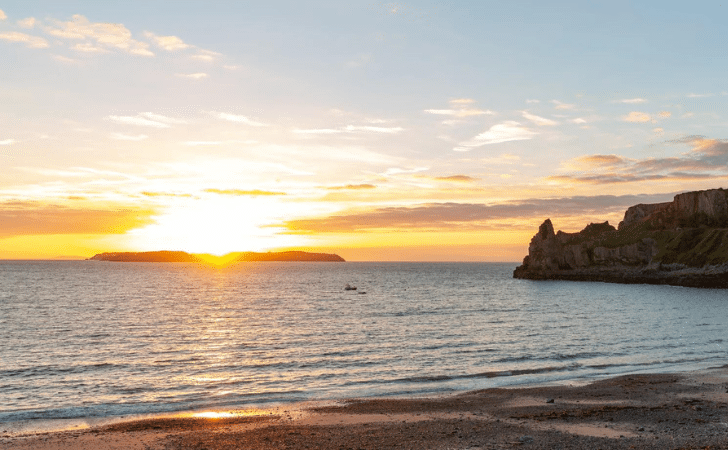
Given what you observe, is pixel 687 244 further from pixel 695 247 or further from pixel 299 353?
pixel 299 353

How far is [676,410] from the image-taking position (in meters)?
25.7

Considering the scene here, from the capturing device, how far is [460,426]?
76.9 ft

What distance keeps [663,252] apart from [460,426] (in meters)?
171

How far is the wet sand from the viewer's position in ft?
68.6

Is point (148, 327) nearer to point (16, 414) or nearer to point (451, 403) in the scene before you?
point (16, 414)

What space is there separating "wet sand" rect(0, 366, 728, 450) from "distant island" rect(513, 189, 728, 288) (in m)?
132

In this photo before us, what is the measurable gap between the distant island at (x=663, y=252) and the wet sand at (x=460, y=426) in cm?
13182

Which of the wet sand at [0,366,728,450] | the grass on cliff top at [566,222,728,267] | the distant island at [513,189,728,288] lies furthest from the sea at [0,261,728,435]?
the grass on cliff top at [566,222,728,267]

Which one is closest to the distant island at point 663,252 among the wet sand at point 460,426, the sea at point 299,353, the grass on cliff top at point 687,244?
the grass on cliff top at point 687,244

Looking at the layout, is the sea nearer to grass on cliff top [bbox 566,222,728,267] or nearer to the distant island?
the distant island

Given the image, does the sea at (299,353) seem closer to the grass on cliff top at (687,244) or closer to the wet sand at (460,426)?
the wet sand at (460,426)

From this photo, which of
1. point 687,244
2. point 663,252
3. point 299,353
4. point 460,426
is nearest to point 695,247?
point 687,244

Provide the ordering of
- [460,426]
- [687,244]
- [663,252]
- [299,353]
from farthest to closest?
[663,252] < [687,244] < [299,353] < [460,426]

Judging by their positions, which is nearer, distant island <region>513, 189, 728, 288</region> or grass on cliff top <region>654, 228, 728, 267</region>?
grass on cliff top <region>654, 228, 728, 267</region>
